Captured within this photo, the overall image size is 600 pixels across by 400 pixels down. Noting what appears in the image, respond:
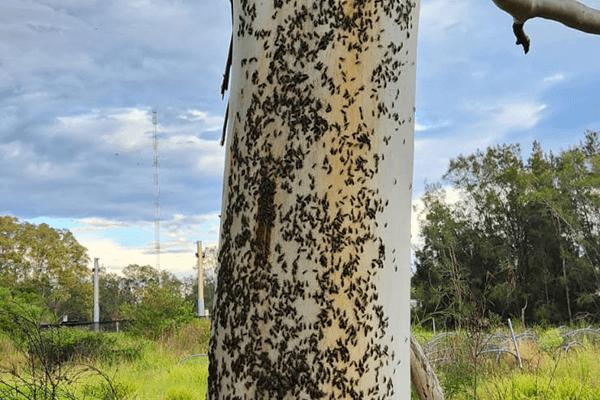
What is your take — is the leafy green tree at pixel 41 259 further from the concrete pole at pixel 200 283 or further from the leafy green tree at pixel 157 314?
the leafy green tree at pixel 157 314

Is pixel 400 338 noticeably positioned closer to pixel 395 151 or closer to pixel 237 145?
pixel 395 151

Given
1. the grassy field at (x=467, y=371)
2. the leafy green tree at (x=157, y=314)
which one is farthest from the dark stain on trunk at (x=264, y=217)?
the leafy green tree at (x=157, y=314)

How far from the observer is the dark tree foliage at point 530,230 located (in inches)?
1040

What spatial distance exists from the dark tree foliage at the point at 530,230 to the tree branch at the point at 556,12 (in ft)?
74.9

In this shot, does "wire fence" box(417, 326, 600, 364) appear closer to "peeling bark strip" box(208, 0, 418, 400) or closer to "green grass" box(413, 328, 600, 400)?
"green grass" box(413, 328, 600, 400)

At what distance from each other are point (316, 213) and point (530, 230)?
28845mm

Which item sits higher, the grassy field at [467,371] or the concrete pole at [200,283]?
the concrete pole at [200,283]

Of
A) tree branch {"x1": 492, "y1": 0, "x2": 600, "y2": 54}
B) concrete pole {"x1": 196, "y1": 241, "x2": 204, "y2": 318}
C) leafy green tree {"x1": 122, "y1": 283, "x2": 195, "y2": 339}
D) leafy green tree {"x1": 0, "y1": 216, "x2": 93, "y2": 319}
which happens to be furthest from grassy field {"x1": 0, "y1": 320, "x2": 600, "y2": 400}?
leafy green tree {"x1": 0, "y1": 216, "x2": 93, "y2": 319}

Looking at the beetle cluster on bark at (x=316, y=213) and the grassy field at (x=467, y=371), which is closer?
the beetle cluster on bark at (x=316, y=213)

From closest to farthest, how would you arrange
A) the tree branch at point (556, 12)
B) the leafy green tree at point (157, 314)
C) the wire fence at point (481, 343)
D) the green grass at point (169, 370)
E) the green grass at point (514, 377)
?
the tree branch at point (556, 12)
the wire fence at point (481, 343)
the green grass at point (514, 377)
the green grass at point (169, 370)
the leafy green tree at point (157, 314)

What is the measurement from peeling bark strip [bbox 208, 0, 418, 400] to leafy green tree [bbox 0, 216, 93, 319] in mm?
25700

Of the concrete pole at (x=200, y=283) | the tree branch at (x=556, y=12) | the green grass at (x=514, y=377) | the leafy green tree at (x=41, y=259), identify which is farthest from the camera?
the leafy green tree at (x=41, y=259)

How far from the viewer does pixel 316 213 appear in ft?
4.33

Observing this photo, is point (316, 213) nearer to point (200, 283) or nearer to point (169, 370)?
point (169, 370)
